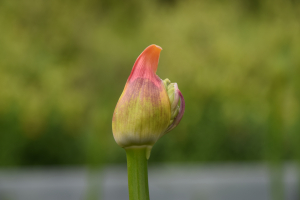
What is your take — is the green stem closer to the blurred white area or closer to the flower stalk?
the flower stalk

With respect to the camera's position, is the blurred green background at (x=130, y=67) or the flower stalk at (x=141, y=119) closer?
the flower stalk at (x=141, y=119)

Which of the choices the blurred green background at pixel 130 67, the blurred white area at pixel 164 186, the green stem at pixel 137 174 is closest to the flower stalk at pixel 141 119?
the green stem at pixel 137 174

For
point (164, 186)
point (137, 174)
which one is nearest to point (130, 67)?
point (164, 186)

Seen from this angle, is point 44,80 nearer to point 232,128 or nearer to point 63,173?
point 63,173

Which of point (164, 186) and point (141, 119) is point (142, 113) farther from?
point (164, 186)

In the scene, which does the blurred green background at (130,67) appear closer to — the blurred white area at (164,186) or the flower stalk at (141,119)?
the blurred white area at (164,186)

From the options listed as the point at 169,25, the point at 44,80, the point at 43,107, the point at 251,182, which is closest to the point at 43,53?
the point at 44,80

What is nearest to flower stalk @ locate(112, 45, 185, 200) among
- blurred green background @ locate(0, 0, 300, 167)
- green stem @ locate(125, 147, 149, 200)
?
green stem @ locate(125, 147, 149, 200)
